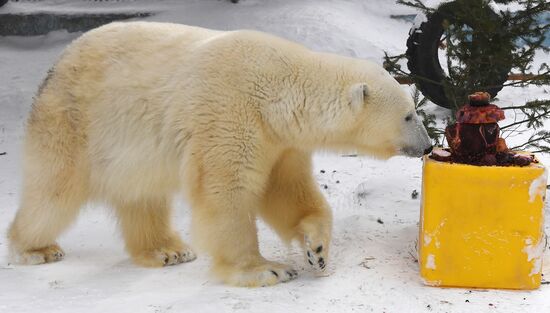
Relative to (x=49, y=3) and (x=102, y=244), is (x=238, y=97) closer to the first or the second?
(x=102, y=244)

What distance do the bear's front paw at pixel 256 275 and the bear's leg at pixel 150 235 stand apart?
810mm

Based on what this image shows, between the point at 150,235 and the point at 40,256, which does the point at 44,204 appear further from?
the point at 150,235

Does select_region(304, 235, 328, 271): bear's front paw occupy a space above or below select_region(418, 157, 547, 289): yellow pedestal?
below

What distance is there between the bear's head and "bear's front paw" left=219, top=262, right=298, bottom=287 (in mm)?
867

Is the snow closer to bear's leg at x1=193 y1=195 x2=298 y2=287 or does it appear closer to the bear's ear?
the bear's ear

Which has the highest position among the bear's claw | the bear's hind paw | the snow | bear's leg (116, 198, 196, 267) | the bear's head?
the bear's head

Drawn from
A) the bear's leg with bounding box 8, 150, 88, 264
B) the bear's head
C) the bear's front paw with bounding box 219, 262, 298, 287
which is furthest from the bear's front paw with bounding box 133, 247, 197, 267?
the bear's head

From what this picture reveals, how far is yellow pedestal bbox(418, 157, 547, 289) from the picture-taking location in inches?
143

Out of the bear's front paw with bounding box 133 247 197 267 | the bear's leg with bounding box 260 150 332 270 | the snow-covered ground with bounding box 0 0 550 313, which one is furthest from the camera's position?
the bear's front paw with bounding box 133 247 197 267

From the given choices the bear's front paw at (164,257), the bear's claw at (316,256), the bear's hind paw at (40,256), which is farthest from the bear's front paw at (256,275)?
the bear's hind paw at (40,256)

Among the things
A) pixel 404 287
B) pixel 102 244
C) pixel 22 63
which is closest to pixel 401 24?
pixel 22 63

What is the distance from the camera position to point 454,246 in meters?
3.74

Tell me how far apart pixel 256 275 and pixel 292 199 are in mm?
609

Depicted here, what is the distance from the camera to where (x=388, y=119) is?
3902 millimetres
